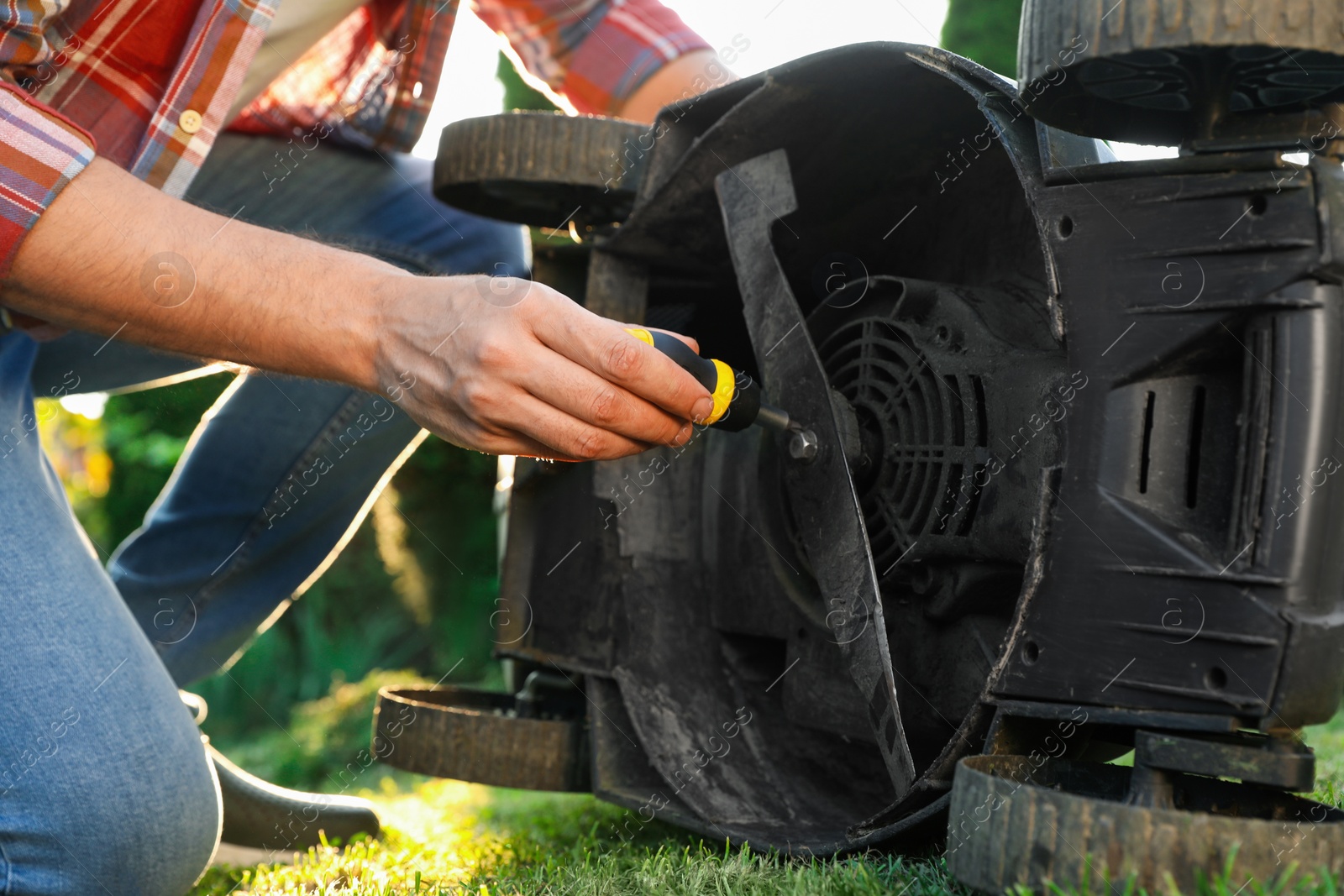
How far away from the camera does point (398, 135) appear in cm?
215

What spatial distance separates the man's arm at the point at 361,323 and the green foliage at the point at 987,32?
294cm

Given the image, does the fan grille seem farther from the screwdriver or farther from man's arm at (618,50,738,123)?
man's arm at (618,50,738,123)

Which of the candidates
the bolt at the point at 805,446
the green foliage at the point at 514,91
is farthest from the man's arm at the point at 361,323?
the green foliage at the point at 514,91

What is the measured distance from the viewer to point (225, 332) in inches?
46.8

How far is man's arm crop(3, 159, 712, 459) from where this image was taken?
1094 millimetres

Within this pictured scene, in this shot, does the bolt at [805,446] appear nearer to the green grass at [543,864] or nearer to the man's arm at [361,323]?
the man's arm at [361,323]

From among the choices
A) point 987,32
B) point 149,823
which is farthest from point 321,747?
point 987,32

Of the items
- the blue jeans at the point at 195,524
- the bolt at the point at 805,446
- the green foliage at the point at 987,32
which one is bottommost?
the blue jeans at the point at 195,524

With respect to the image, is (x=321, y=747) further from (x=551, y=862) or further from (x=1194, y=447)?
(x=1194, y=447)

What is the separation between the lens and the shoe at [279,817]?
1.71 m

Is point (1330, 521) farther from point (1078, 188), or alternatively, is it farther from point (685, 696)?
point (685, 696)

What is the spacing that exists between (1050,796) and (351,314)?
2.70 feet

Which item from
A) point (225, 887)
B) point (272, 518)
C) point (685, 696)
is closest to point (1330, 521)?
point (685, 696)

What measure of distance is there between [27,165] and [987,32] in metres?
3.24
